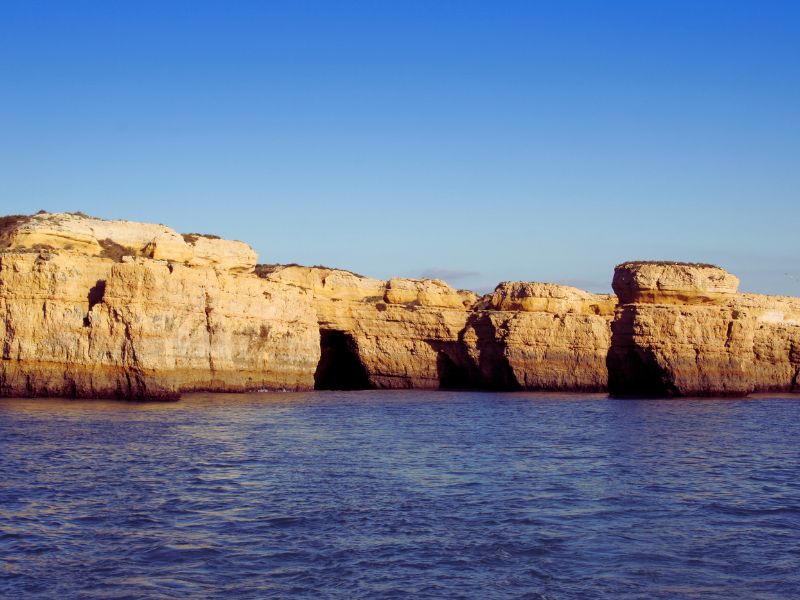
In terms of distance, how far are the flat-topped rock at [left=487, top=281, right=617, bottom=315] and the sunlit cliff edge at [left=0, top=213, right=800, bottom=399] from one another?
0.11 m

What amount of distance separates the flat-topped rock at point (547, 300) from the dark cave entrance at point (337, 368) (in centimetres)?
949

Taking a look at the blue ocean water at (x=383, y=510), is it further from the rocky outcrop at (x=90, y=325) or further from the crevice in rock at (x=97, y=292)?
the crevice in rock at (x=97, y=292)

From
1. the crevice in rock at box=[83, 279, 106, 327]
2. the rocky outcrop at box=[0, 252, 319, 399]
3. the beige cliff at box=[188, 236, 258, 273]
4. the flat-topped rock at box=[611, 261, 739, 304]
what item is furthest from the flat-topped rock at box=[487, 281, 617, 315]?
the crevice in rock at box=[83, 279, 106, 327]

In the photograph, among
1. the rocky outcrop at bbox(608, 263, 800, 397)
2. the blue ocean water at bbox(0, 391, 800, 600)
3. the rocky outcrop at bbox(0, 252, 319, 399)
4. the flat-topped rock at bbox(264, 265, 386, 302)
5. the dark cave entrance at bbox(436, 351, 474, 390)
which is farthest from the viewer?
the dark cave entrance at bbox(436, 351, 474, 390)

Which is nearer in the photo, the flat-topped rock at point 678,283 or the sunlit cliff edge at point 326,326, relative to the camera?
the sunlit cliff edge at point 326,326

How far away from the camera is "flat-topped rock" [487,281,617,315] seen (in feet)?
139

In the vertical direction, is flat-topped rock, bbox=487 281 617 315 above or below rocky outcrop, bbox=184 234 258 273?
below

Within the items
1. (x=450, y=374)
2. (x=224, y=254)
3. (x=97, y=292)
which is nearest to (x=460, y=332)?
(x=450, y=374)

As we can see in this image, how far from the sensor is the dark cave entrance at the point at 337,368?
46.2m

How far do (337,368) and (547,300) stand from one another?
14.8 m

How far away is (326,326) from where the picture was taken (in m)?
41.6

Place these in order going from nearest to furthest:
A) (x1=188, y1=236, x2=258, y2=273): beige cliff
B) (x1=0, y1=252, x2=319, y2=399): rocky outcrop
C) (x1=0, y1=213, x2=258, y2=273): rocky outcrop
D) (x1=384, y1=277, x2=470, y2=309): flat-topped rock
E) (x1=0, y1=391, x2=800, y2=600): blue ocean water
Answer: (x1=0, y1=391, x2=800, y2=600): blue ocean water, (x1=0, y1=252, x2=319, y2=399): rocky outcrop, (x1=0, y1=213, x2=258, y2=273): rocky outcrop, (x1=188, y1=236, x2=258, y2=273): beige cliff, (x1=384, y1=277, x2=470, y2=309): flat-topped rock

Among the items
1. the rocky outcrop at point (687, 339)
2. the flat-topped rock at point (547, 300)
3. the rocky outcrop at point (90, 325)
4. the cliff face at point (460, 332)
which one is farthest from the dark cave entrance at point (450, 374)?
the rocky outcrop at point (90, 325)

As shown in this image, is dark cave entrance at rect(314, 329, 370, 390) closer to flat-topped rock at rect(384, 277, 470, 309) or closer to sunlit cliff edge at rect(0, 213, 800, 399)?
sunlit cliff edge at rect(0, 213, 800, 399)
